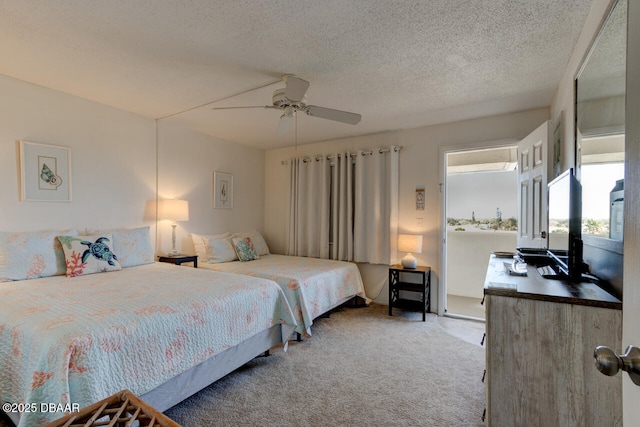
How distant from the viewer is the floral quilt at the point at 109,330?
1.35 metres

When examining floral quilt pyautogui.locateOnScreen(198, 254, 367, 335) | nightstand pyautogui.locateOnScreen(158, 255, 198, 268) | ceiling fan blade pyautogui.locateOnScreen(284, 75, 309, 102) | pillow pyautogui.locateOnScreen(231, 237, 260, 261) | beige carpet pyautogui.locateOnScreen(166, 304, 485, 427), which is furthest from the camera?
pillow pyautogui.locateOnScreen(231, 237, 260, 261)

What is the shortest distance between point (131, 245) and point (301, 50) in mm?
2625

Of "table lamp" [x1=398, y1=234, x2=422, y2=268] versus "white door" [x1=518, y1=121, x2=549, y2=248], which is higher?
"white door" [x1=518, y1=121, x2=549, y2=248]

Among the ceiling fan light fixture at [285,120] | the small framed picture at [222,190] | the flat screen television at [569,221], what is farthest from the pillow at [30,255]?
the flat screen television at [569,221]

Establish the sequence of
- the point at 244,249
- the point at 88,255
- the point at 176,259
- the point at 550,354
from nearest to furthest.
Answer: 1. the point at 550,354
2. the point at 88,255
3. the point at 176,259
4. the point at 244,249

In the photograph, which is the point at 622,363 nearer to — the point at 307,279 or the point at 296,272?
the point at 307,279

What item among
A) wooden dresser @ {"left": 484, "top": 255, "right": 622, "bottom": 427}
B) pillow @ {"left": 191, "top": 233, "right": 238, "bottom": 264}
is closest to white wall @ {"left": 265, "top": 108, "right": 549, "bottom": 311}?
pillow @ {"left": 191, "top": 233, "right": 238, "bottom": 264}

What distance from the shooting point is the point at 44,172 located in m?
2.84

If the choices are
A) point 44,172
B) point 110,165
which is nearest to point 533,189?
point 110,165

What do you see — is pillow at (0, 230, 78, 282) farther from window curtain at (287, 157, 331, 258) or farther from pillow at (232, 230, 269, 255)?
window curtain at (287, 157, 331, 258)

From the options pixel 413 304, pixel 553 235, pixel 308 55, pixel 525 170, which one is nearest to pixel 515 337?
pixel 553 235

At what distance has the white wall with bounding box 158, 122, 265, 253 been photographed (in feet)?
12.8

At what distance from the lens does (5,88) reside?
103 inches

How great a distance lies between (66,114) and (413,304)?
14.4ft
